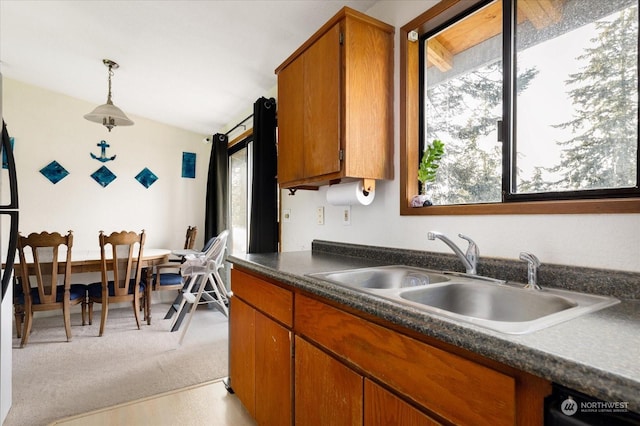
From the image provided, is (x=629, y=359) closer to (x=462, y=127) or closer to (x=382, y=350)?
(x=382, y=350)

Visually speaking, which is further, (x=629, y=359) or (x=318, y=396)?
(x=318, y=396)

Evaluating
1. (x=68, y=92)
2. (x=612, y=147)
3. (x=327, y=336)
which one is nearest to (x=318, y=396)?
(x=327, y=336)

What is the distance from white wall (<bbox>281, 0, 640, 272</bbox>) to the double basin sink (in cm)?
15

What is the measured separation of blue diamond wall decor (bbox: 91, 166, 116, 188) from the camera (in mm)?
4355

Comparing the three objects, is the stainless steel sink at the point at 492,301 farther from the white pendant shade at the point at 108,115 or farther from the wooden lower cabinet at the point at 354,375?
the white pendant shade at the point at 108,115

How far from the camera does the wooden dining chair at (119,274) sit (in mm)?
3338

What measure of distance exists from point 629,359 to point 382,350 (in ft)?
1.70

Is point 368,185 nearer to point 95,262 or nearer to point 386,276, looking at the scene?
point 386,276

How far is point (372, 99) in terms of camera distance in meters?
1.73

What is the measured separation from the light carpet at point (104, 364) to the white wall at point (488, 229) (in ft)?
4.57

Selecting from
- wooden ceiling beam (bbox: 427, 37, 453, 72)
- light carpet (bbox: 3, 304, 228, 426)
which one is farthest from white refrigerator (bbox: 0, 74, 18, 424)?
wooden ceiling beam (bbox: 427, 37, 453, 72)

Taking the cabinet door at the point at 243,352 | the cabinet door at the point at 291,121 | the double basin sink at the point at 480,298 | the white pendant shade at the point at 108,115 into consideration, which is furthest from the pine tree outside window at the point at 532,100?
the white pendant shade at the point at 108,115

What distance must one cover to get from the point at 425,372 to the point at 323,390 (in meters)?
0.49

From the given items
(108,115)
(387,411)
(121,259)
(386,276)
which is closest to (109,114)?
(108,115)
